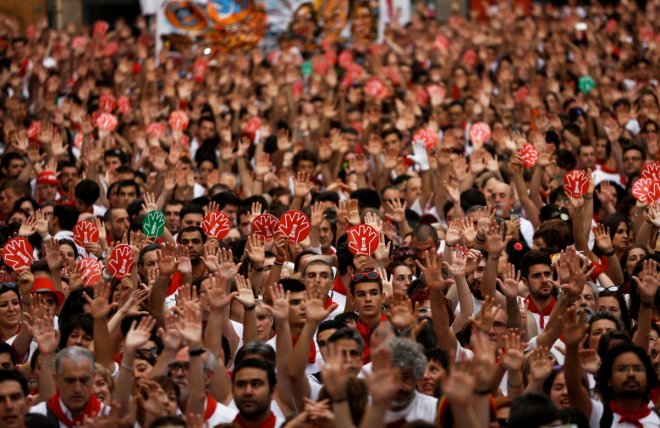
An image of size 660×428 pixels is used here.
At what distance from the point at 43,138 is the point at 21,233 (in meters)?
2.65

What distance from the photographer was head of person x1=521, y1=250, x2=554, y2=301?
26.1ft

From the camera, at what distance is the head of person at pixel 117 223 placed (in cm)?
1003

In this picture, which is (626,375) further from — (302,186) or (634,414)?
(302,186)

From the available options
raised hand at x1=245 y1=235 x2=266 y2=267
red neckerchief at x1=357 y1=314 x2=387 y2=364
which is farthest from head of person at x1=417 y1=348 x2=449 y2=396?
raised hand at x1=245 y1=235 x2=266 y2=267

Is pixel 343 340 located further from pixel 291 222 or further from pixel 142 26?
pixel 142 26

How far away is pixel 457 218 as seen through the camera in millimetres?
9039

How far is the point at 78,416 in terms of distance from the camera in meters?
6.26

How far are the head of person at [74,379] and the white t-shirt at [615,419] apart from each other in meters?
2.39

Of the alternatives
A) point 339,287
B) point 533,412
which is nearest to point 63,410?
point 533,412

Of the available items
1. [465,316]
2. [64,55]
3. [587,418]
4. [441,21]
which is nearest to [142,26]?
[64,55]

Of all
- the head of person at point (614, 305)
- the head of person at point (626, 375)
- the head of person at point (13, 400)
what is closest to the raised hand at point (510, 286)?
the head of person at point (614, 305)

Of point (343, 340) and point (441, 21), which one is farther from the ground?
point (343, 340)

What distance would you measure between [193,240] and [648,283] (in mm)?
3227

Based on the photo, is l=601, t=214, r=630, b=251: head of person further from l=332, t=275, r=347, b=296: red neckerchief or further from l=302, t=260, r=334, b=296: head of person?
l=302, t=260, r=334, b=296: head of person
